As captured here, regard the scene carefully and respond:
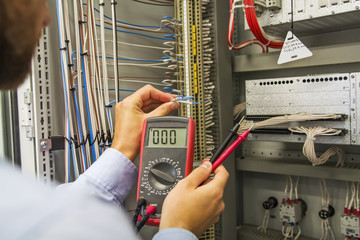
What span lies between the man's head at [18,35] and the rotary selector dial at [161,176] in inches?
22.0

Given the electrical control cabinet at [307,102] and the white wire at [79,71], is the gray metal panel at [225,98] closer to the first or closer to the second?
the electrical control cabinet at [307,102]

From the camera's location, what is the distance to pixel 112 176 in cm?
88

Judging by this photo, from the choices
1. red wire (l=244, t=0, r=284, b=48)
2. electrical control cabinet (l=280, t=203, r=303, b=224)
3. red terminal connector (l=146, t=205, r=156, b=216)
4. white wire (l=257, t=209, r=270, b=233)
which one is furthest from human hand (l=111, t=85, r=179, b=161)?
white wire (l=257, t=209, r=270, b=233)

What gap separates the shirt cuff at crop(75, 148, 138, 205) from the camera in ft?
2.79

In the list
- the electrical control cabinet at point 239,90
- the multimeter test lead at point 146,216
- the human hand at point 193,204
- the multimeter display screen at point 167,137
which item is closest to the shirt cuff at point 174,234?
the human hand at point 193,204

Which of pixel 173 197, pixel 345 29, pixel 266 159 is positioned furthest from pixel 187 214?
pixel 345 29

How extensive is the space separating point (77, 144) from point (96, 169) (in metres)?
0.47

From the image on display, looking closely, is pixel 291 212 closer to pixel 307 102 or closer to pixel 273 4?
pixel 307 102

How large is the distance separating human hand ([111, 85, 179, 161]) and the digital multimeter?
55mm

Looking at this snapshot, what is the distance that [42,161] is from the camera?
1.21 metres

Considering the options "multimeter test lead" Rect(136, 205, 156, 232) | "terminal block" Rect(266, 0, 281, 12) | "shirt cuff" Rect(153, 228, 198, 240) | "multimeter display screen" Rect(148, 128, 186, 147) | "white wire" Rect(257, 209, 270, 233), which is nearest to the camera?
"shirt cuff" Rect(153, 228, 198, 240)

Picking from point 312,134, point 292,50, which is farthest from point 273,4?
point 312,134

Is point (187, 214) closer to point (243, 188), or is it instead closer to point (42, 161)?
point (42, 161)

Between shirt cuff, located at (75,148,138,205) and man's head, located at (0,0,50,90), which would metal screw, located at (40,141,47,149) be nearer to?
shirt cuff, located at (75,148,138,205)
